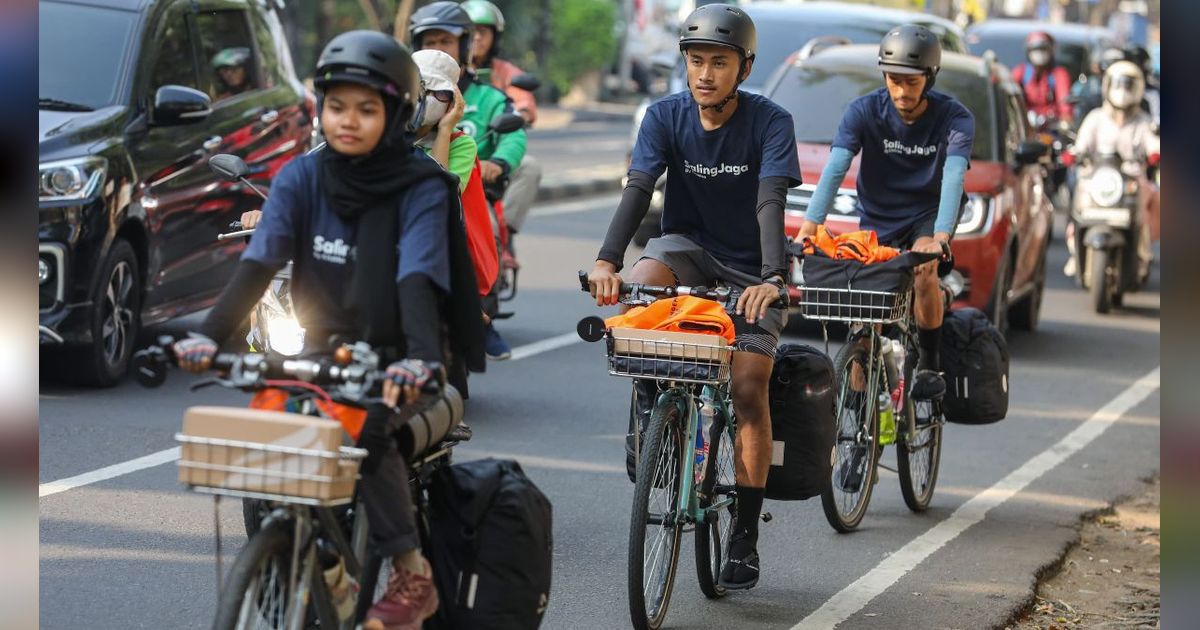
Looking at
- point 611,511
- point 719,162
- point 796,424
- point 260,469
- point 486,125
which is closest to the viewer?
point 260,469

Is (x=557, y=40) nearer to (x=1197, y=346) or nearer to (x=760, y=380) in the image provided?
(x=760, y=380)

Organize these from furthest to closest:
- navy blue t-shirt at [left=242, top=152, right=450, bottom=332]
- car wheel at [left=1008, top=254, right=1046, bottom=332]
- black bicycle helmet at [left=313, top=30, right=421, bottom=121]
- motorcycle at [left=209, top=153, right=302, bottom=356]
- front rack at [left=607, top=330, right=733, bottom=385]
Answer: car wheel at [left=1008, top=254, right=1046, bottom=332] < motorcycle at [left=209, top=153, right=302, bottom=356] < front rack at [left=607, top=330, right=733, bottom=385] < navy blue t-shirt at [left=242, top=152, right=450, bottom=332] < black bicycle helmet at [left=313, top=30, right=421, bottom=121]

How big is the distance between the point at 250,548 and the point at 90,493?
11.8 feet

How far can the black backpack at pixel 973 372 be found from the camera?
27.0 feet

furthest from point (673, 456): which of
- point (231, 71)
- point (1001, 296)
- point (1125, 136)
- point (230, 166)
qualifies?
point (1125, 136)

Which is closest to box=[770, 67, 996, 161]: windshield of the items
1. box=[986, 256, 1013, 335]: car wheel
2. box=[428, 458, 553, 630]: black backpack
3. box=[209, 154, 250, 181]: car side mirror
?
box=[986, 256, 1013, 335]: car wheel

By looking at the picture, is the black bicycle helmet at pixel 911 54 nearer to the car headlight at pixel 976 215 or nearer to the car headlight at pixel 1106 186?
the car headlight at pixel 976 215

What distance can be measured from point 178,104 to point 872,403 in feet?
12.9

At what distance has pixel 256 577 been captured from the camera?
13.8ft

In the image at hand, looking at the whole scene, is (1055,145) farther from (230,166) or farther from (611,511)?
(230,166)

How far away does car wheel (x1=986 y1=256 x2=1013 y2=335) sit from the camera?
41.6ft

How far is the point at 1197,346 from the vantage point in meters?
3.08

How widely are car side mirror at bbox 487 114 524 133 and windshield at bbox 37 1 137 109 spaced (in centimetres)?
198

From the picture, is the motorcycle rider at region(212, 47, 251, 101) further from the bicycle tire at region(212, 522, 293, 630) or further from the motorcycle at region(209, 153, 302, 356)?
the bicycle tire at region(212, 522, 293, 630)
